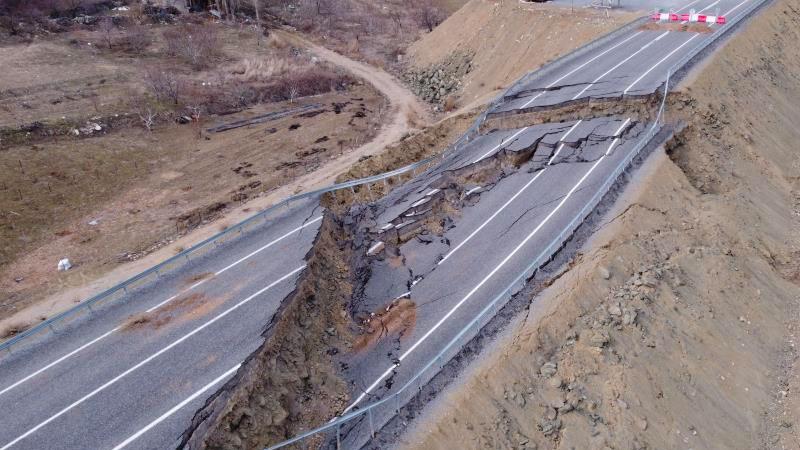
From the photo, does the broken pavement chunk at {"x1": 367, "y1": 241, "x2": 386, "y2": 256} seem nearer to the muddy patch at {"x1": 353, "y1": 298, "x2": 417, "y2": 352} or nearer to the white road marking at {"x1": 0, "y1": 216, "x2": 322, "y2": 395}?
the white road marking at {"x1": 0, "y1": 216, "x2": 322, "y2": 395}

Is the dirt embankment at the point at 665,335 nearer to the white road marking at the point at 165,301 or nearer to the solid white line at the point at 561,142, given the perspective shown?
the solid white line at the point at 561,142

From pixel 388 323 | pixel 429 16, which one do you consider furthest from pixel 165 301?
pixel 429 16

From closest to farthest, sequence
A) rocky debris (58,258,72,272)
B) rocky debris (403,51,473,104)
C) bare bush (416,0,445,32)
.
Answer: rocky debris (58,258,72,272) → rocky debris (403,51,473,104) → bare bush (416,0,445,32)

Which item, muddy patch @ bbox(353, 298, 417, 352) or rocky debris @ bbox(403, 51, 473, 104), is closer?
muddy patch @ bbox(353, 298, 417, 352)

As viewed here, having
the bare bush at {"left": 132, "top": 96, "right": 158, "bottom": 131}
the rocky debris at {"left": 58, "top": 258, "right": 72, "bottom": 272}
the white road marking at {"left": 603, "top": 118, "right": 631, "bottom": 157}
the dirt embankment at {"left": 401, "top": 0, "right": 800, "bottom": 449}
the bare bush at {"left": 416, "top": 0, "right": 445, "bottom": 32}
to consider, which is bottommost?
the rocky debris at {"left": 58, "top": 258, "right": 72, "bottom": 272}

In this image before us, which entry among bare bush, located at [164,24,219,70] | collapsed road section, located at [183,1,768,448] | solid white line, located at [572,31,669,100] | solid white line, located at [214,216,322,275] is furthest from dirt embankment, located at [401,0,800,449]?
bare bush, located at [164,24,219,70]

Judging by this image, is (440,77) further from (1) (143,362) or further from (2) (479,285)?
(1) (143,362)

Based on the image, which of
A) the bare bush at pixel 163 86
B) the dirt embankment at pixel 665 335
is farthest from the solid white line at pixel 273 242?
the bare bush at pixel 163 86
